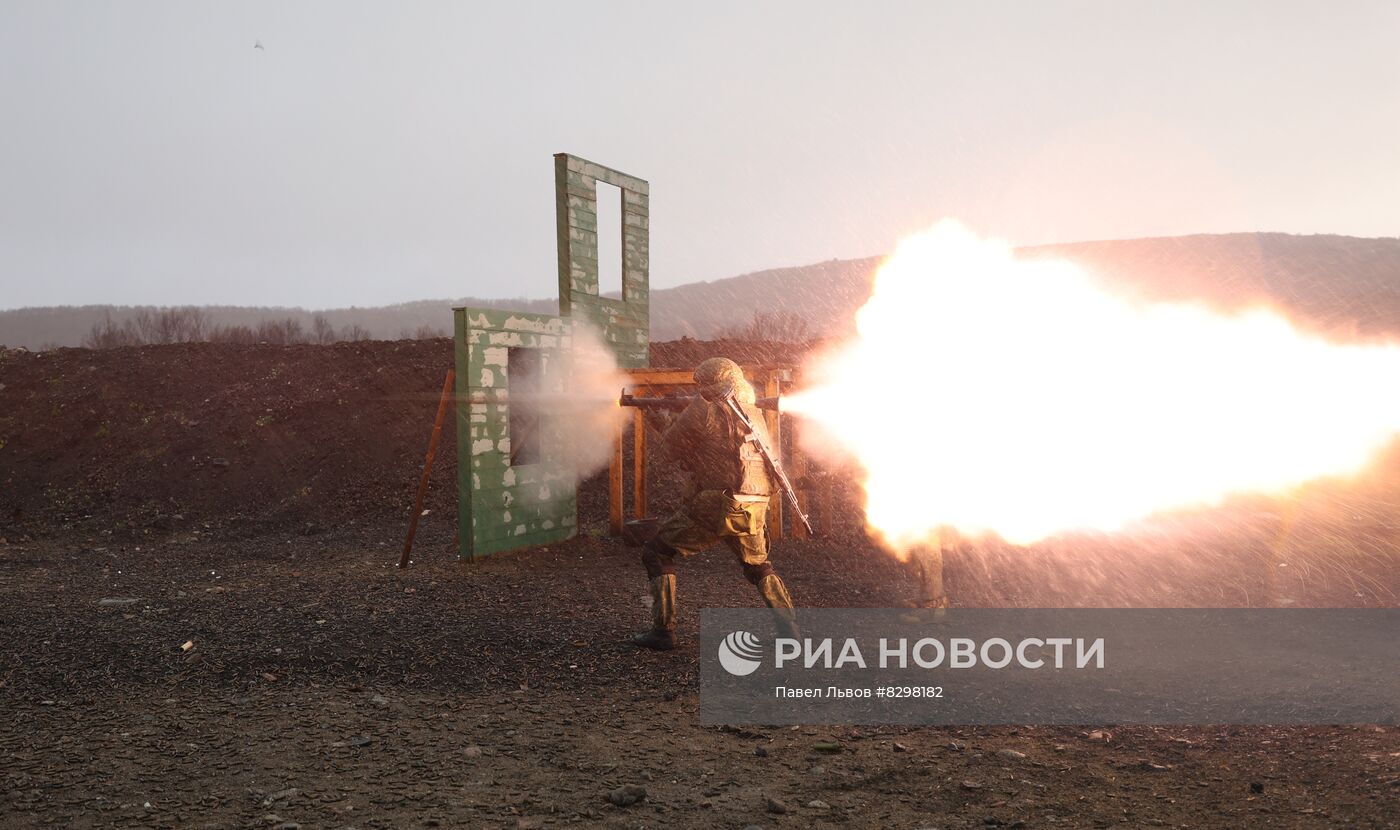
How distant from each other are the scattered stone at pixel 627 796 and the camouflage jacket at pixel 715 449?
268cm

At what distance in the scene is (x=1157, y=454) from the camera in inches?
448

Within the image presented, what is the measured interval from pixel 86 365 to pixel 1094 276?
2393 inches

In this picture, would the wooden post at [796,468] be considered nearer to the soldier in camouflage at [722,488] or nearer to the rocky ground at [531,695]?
the rocky ground at [531,695]

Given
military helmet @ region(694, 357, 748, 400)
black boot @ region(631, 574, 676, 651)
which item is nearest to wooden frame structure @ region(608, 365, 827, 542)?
military helmet @ region(694, 357, 748, 400)

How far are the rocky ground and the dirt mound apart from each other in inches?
30.5

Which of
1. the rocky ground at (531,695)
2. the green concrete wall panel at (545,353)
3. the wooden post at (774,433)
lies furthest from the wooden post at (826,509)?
the green concrete wall panel at (545,353)

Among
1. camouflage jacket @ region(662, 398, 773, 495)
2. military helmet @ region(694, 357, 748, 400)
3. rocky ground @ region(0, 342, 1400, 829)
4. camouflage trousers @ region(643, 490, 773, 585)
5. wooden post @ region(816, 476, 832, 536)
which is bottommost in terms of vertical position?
rocky ground @ region(0, 342, 1400, 829)

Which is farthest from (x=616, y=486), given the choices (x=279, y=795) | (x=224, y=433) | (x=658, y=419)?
(x=224, y=433)

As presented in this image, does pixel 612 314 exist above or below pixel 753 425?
above

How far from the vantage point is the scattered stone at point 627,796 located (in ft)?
14.7

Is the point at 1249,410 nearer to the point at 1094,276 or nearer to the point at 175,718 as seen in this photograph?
the point at 175,718

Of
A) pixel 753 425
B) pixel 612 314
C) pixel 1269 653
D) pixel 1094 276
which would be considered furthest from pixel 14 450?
pixel 1094 276

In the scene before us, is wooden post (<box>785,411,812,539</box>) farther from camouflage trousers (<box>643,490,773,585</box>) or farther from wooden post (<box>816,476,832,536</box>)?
camouflage trousers (<box>643,490,773,585</box>)

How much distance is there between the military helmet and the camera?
6.93m
